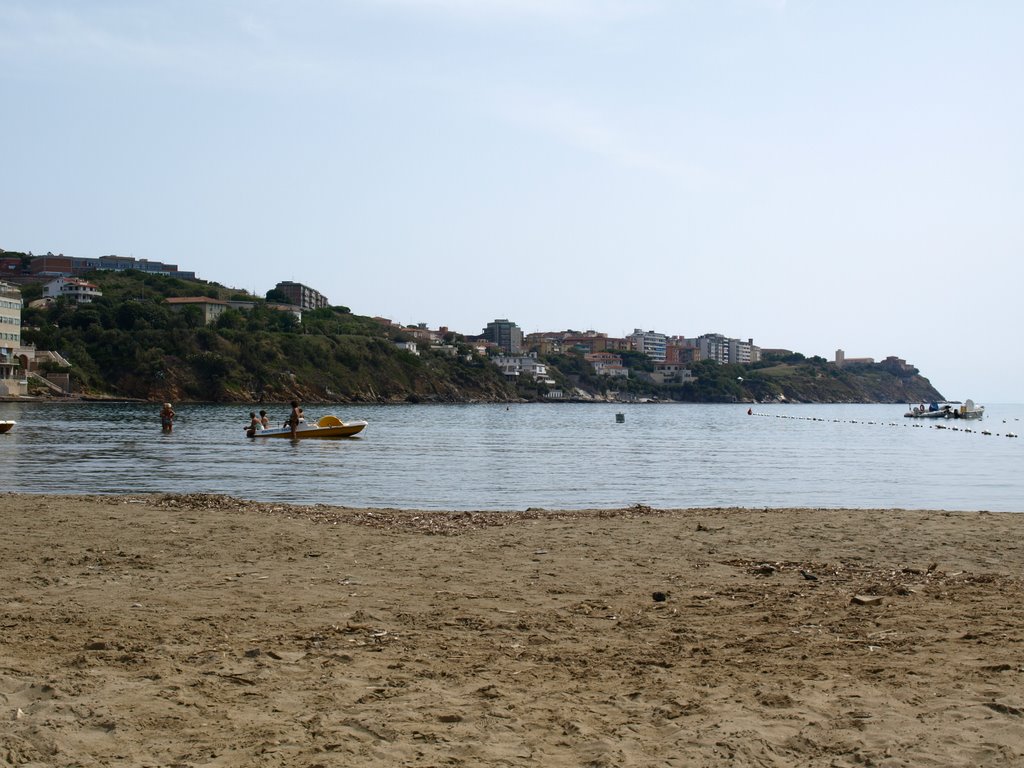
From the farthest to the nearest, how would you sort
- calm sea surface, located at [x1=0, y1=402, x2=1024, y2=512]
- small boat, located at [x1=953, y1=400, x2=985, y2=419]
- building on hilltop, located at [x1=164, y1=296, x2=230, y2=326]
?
building on hilltop, located at [x1=164, y1=296, x2=230, y2=326] < small boat, located at [x1=953, y1=400, x2=985, y2=419] < calm sea surface, located at [x1=0, y1=402, x2=1024, y2=512]

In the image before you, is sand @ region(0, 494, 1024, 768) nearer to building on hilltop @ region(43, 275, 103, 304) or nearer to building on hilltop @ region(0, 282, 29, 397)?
building on hilltop @ region(0, 282, 29, 397)

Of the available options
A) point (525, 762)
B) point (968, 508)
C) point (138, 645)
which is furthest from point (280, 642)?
point (968, 508)

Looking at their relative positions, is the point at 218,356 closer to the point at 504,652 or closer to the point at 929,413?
the point at 929,413

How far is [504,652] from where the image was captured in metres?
7.28

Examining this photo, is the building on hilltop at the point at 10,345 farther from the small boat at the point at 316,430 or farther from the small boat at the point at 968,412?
the small boat at the point at 968,412

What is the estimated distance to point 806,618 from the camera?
8398 millimetres

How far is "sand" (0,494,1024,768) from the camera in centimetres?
538

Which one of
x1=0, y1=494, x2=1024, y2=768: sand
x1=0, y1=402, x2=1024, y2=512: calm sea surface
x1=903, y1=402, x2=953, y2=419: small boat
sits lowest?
x1=0, y1=402, x2=1024, y2=512: calm sea surface

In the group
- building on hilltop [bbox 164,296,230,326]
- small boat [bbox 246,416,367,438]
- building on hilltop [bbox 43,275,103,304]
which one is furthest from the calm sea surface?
building on hilltop [bbox 43,275,103,304]

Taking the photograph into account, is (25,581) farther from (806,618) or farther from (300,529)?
(806,618)

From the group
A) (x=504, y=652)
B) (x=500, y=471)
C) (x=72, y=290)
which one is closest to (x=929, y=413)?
(x=500, y=471)

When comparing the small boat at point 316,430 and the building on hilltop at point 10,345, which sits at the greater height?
the building on hilltop at point 10,345

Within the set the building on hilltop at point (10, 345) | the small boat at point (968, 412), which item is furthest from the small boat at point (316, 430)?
the small boat at point (968, 412)

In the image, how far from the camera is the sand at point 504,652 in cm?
538
